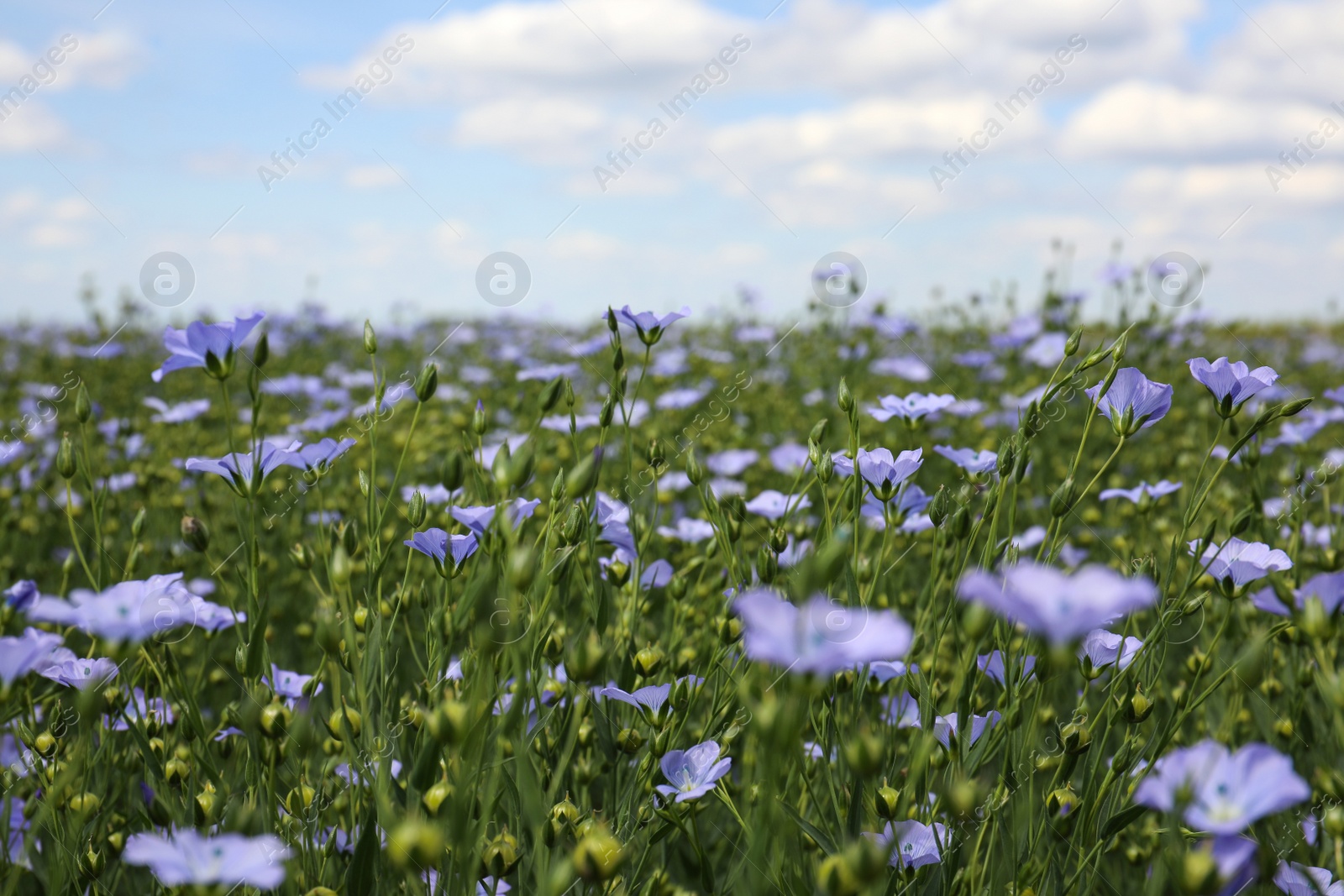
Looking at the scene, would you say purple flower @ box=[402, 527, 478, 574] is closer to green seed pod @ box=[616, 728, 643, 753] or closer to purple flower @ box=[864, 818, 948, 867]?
green seed pod @ box=[616, 728, 643, 753]

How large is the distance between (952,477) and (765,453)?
79 centimetres

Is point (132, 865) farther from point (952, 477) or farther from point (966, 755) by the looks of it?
point (952, 477)

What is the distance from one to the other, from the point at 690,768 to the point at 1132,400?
0.88m

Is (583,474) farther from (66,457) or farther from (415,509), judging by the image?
(66,457)

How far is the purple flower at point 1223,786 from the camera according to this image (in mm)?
816

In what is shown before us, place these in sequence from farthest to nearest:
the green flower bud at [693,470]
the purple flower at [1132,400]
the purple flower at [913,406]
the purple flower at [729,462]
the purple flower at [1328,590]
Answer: the purple flower at [729,462] → the purple flower at [913,406] → the green flower bud at [693,470] → the purple flower at [1132,400] → the purple flower at [1328,590]

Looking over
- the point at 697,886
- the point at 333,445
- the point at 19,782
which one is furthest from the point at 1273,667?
the point at 19,782

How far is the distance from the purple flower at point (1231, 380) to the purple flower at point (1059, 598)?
0.82 meters

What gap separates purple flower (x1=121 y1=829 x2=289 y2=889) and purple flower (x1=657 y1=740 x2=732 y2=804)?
54 cm

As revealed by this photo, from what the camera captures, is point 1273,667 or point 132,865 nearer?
point 132,865

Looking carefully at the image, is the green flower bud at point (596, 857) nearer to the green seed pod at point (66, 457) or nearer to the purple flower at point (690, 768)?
the purple flower at point (690, 768)

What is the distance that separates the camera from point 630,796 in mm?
1331

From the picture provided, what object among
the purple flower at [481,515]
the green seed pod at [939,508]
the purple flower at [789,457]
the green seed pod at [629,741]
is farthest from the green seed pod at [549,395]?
the purple flower at [789,457]

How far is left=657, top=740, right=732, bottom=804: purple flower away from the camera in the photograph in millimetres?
1277
